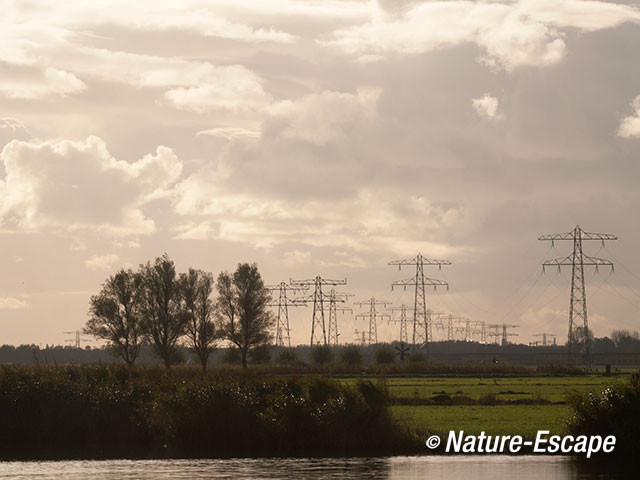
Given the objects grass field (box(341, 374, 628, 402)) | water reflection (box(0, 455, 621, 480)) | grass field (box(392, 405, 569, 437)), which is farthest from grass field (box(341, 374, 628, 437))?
water reflection (box(0, 455, 621, 480))

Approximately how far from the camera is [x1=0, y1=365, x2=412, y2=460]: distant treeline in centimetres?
6831

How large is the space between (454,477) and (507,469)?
4074mm

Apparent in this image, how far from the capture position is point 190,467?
60969 millimetres

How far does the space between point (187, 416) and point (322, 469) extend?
1525cm

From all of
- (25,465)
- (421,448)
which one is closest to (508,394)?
(421,448)

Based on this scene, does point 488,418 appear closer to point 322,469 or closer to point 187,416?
point 187,416

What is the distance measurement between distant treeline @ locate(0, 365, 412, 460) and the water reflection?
3.70 m

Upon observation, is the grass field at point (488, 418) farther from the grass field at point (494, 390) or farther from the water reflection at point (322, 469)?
the grass field at point (494, 390)

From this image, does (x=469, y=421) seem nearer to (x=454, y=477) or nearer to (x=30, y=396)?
(x=454, y=477)

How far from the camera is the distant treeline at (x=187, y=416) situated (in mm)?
68312

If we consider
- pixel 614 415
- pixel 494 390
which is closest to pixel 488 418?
pixel 614 415

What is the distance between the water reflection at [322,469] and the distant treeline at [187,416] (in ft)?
12.1

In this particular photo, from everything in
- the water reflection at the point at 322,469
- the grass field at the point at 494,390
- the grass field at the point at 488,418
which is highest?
the grass field at the point at 494,390

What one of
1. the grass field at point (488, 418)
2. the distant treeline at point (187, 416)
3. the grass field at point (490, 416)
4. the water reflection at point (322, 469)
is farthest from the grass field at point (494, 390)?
the water reflection at point (322, 469)
